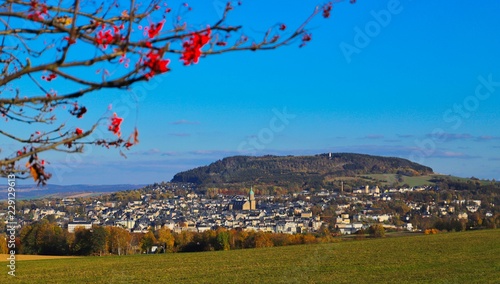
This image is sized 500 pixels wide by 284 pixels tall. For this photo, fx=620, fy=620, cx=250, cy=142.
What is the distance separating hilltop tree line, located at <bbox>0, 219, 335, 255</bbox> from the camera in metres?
47.5

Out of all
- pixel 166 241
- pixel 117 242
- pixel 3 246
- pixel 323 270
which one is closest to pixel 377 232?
pixel 166 241

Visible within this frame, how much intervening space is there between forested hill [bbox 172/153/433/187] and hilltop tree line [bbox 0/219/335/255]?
101124 millimetres

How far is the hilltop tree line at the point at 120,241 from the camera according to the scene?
1870 inches

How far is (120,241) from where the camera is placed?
164 ft

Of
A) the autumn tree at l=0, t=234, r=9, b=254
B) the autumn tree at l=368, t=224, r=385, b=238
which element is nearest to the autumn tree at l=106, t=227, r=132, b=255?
the autumn tree at l=0, t=234, r=9, b=254

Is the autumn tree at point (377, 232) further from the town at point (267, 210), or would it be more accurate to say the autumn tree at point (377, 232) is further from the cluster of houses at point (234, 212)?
the cluster of houses at point (234, 212)

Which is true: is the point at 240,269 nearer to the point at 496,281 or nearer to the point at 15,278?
the point at 15,278

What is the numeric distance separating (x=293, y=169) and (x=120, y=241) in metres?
122

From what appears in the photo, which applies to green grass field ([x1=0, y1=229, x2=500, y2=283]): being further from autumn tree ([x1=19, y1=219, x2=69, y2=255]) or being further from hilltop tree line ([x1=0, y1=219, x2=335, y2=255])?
hilltop tree line ([x1=0, y1=219, x2=335, y2=255])

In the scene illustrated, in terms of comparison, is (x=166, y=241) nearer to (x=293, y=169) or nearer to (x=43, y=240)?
(x=43, y=240)

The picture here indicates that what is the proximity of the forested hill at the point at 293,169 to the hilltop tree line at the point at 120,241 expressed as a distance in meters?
101

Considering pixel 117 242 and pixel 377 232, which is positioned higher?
pixel 117 242

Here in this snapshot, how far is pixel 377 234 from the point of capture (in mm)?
58406

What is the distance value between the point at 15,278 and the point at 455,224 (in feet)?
161
